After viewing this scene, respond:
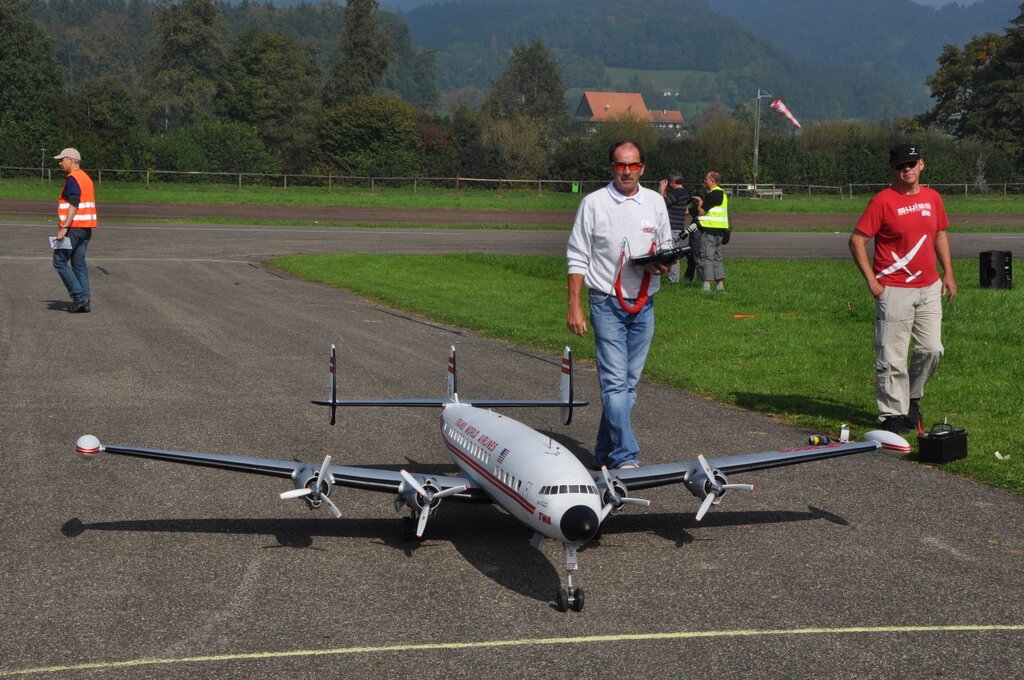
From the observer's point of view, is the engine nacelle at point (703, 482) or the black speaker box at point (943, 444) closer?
the engine nacelle at point (703, 482)

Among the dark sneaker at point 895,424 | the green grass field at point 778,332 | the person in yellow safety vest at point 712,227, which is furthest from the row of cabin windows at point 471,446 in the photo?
the person in yellow safety vest at point 712,227

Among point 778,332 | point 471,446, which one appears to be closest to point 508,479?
point 471,446

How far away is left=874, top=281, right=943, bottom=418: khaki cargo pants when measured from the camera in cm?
1197

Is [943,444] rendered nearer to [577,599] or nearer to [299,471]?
[577,599]

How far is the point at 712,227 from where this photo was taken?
24.4m

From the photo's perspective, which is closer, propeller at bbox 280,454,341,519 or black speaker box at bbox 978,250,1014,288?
propeller at bbox 280,454,341,519

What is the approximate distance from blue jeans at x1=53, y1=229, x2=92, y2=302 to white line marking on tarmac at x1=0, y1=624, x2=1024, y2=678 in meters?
16.1

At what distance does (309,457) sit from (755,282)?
61.3 ft

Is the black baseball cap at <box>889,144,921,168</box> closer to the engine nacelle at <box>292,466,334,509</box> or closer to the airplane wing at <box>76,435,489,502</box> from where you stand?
the airplane wing at <box>76,435,489,502</box>

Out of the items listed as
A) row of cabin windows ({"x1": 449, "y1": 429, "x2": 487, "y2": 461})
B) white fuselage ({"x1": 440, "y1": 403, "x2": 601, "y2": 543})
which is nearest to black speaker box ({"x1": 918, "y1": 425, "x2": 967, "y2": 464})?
white fuselage ({"x1": 440, "y1": 403, "x2": 601, "y2": 543})

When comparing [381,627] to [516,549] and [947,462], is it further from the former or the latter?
[947,462]

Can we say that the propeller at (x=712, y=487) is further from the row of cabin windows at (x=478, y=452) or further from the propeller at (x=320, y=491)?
the propeller at (x=320, y=491)

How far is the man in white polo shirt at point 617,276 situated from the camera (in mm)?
9844

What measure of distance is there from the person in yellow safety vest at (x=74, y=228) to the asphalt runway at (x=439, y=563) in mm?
6826
